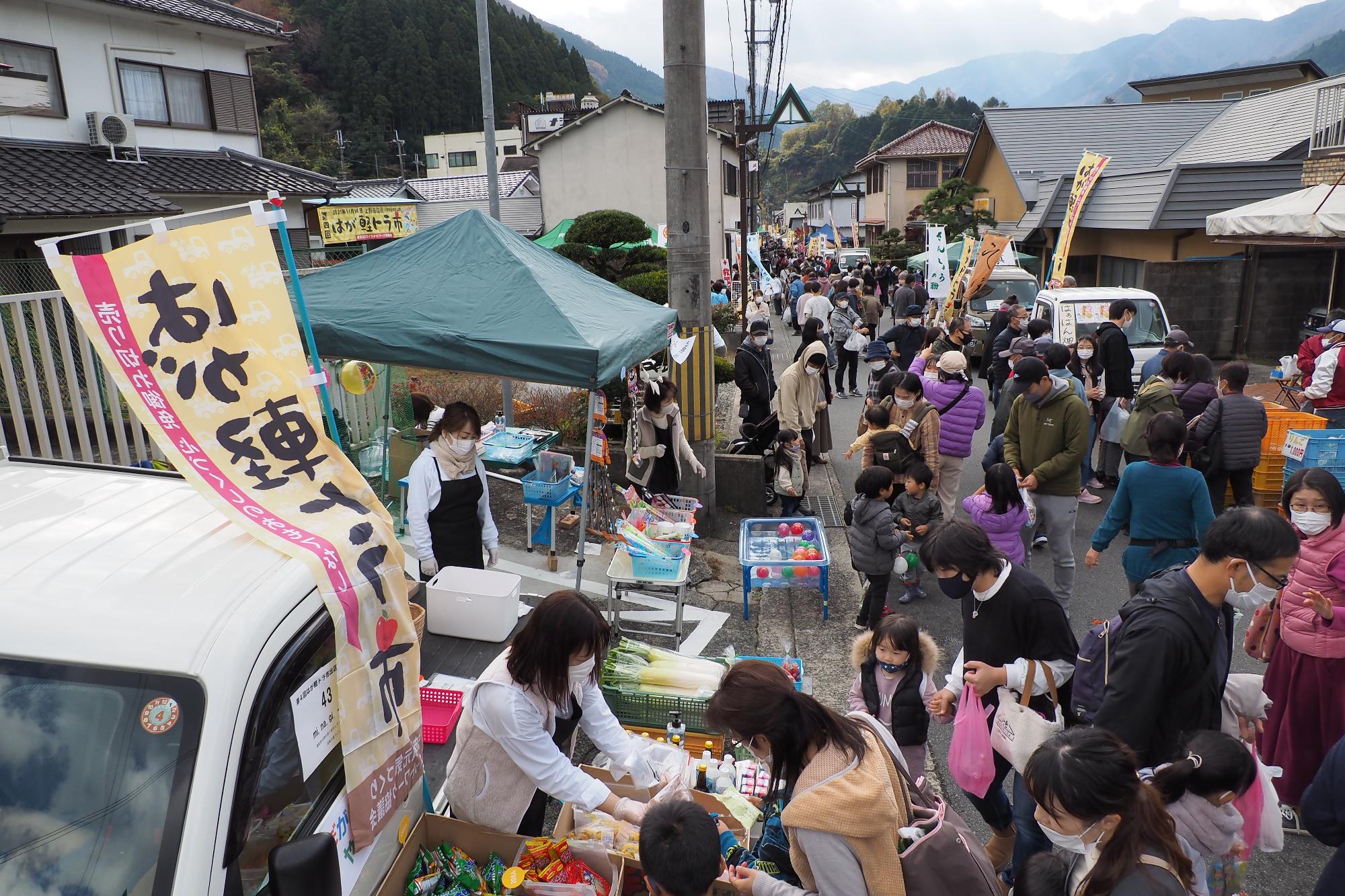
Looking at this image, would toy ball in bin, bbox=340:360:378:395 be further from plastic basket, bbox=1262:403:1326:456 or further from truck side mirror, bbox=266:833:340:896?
plastic basket, bbox=1262:403:1326:456

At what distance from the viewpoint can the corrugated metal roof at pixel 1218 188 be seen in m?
15.3

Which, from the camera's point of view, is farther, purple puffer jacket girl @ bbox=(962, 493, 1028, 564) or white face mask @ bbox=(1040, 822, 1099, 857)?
purple puffer jacket girl @ bbox=(962, 493, 1028, 564)

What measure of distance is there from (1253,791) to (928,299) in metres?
15.7

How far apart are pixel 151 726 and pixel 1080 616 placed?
252 inches

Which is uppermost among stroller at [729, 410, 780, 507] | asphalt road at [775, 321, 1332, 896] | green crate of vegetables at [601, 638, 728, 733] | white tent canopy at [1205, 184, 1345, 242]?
white tent canopy at [1205, 184, 1345, 242]

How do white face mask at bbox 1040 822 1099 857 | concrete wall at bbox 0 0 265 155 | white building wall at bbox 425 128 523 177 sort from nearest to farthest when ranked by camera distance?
white face mask at bbox 1040 822 1099 857 → concrete wall at bbox 0 0 265 155 → white building wall at bbox 425 128 523 177

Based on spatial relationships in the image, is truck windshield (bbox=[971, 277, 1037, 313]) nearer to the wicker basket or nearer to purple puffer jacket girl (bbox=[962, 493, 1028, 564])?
purple puffer jacket girl (bbox=[962, 493, 1028, 564])

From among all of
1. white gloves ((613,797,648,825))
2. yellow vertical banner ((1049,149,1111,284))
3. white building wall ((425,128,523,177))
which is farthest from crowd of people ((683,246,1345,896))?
white building wall ((425,128,523,177))

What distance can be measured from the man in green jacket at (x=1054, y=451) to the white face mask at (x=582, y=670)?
424 cm

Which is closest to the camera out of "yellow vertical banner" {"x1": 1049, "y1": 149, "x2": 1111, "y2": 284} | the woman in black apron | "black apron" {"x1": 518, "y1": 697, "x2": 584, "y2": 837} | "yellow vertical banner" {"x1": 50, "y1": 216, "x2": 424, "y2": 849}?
"yellow vertical banner" {"x1": 50, "y1": 216, "x2": 424, "y2": 849}

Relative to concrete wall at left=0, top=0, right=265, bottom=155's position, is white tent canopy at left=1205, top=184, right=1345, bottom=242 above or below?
below

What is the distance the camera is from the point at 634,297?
7.85 metres

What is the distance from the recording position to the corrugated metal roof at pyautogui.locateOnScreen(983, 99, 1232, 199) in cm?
2366

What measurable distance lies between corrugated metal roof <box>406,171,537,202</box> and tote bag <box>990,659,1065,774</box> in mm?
38685
